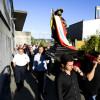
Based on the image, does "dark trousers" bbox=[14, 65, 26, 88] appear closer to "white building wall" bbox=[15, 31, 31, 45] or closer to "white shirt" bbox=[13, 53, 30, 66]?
"white shirt" bbox=[13, 53, 30, 66]

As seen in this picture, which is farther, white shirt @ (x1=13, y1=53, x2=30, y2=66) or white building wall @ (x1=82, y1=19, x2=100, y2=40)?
white building wall @ (x1=82, y1=19, x2=100, y2=40)

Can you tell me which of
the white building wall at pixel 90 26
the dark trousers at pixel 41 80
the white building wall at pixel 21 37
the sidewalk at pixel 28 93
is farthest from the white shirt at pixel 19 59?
the white building wall at pixel 90 26

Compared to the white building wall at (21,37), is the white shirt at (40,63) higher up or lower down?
lower down

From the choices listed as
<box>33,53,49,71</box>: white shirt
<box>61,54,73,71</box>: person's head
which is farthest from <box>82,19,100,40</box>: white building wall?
<box>61,54,73,71</box>: person's head

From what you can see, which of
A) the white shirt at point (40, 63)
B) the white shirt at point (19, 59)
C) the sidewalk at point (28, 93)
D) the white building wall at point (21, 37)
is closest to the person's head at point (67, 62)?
the white shirt at point (40, 63)

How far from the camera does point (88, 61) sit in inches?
104

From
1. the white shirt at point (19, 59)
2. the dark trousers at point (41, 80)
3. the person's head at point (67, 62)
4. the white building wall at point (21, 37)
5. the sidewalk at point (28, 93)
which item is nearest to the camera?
the person's head at point (67, 62)

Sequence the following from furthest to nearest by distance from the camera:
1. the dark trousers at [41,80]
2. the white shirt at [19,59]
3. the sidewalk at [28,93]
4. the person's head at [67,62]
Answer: the white shirt at [19,59], the dark trousers at [41,80], the sidewalk at [28,93], the person's head at [67,62]

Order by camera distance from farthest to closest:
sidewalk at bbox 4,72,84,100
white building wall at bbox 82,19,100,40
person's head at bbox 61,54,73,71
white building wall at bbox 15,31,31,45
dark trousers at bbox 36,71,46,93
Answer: white building wall at bbox 82,19,100,40, white building wall at bbox 15,31,31,45, dark trousers at bbox 36,71,46,93, sidewalk at bbox 4,72,84,100, person's head at bbox 61,54,73,71

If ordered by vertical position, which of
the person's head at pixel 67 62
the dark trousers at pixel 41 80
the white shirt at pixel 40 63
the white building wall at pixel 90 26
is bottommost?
the dark trousers at pixel 41 80

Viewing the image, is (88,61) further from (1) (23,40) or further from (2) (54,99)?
(1) (23,40)

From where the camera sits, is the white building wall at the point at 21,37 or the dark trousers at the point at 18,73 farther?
the white building wall at the point at 21,37

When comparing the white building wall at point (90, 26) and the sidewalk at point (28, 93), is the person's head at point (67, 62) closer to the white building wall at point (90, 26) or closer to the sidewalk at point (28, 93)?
the sidewalk at point (28, 93)

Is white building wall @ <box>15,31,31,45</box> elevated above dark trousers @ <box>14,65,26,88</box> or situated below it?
above
